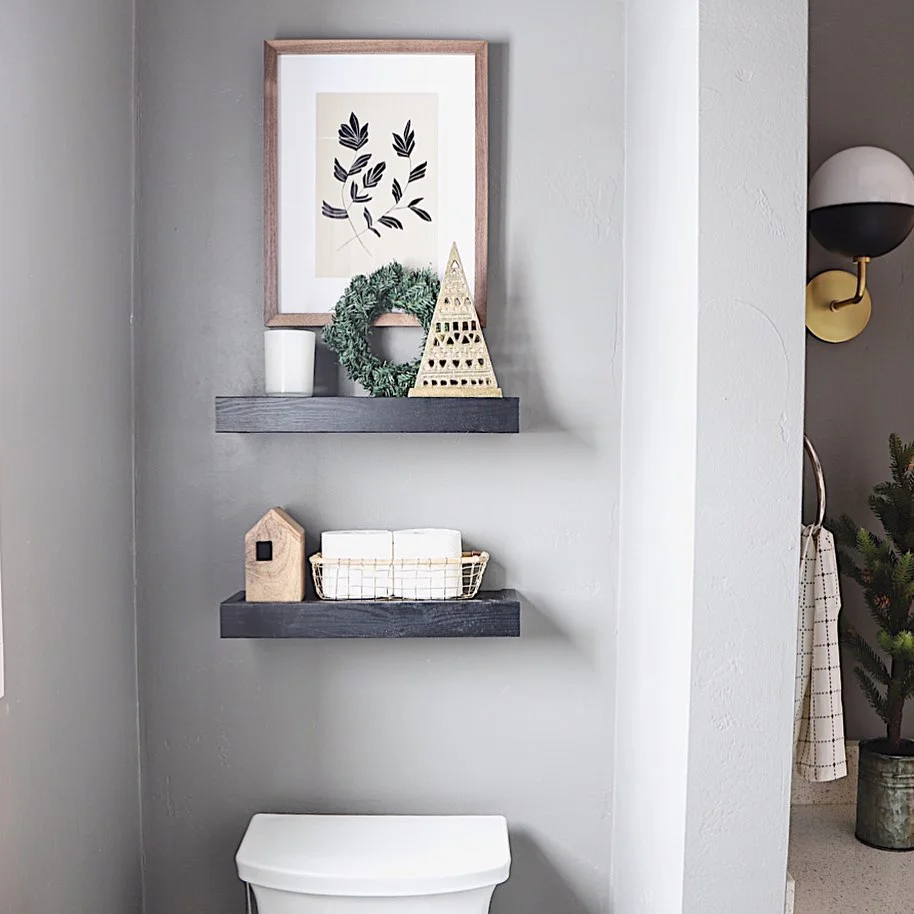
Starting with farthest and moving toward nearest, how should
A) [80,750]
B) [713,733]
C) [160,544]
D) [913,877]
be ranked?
1. [160,544]
2. [913,877]
3. [80,750]
4. [713,733]

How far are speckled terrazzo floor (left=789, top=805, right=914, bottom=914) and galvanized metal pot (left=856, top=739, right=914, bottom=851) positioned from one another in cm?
3

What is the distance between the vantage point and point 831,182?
1.84m

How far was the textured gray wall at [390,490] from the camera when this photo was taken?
1.90 meters

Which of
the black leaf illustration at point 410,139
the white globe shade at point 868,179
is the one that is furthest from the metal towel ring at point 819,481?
the black leaf illustration at point 410,139

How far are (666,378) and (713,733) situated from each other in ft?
1.66

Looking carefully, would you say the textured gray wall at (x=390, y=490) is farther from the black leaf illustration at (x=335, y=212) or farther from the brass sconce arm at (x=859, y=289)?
the brass sconce arm at (x=859, y=289)

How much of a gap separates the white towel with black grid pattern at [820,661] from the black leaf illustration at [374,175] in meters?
0.98

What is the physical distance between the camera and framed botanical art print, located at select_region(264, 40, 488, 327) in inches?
74.0

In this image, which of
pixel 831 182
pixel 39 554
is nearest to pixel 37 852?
pixel 39 554

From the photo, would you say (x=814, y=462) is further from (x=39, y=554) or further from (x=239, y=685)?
(x=39, y=554)

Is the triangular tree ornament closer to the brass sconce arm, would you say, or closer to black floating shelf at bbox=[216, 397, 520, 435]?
black floating shelf at bbox=[216, 397, 520, 435]

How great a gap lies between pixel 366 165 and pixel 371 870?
1.21 m

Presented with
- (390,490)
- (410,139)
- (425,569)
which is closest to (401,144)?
(410,139)

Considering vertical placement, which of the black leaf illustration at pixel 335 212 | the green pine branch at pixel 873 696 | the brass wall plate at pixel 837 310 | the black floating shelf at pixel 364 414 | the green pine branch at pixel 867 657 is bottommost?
the green pine branch at pixel 873 696
